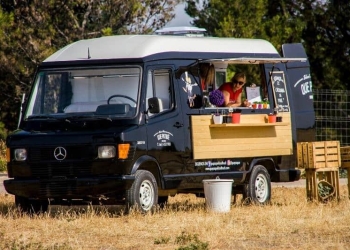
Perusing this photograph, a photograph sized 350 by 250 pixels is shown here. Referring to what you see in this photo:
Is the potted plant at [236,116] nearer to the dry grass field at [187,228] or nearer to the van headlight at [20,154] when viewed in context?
the dry grass field at [187,228]

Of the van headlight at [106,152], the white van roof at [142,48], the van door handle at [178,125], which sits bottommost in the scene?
the van headlight at [106,152]

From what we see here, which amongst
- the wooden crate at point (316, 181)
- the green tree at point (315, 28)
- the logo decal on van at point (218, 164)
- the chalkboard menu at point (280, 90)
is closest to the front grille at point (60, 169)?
the logo decal on van at point (218, 164)

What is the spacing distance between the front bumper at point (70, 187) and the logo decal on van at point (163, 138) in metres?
0.85

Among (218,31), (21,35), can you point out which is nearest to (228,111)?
(21,35)

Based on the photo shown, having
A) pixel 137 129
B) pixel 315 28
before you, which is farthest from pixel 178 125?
pixel 315 28

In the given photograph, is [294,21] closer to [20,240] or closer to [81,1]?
[81,1]

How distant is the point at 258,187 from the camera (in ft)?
60.5

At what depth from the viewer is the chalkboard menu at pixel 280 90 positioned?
62.2ft

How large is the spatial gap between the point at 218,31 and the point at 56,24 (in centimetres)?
480

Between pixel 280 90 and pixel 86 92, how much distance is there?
12.8ft

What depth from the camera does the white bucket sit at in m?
16.6

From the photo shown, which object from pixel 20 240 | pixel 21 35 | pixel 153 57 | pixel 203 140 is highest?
pixel 21 35

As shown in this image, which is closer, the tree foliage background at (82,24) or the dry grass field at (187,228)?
the dry grass field at (187,228)

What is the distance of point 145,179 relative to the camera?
16.2 meters
